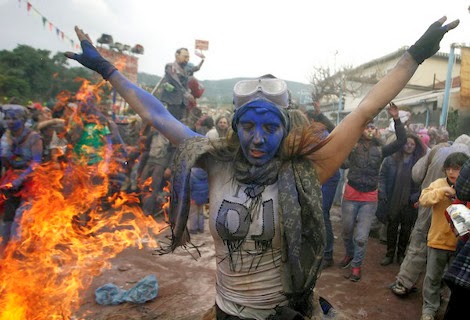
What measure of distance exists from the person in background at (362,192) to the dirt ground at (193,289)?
380mm

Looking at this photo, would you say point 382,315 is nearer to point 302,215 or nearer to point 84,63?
point 302,215

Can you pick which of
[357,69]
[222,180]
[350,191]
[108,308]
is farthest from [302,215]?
[357,69]

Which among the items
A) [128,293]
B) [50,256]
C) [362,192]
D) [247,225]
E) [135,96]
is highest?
[135,96]

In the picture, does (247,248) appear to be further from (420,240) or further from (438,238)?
(420,240)

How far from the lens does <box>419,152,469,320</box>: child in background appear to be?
13.0ft

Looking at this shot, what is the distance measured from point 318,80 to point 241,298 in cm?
3181

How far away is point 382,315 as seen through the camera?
4.44 meters

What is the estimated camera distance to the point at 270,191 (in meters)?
1.96

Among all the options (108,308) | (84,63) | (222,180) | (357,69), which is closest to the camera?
(222,180)

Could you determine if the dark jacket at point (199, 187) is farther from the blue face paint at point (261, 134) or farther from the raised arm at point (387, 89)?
the raised arm at point (387, 89)

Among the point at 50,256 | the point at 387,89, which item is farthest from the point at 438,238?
the point at 50,256

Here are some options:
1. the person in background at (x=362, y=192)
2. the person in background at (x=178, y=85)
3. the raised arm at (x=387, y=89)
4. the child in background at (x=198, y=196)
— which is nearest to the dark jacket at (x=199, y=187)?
the child in background at (x=198, y=196)

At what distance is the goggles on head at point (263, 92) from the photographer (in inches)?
80.2

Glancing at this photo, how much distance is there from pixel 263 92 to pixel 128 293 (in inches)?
138
